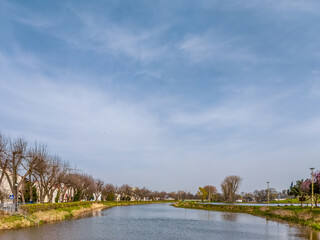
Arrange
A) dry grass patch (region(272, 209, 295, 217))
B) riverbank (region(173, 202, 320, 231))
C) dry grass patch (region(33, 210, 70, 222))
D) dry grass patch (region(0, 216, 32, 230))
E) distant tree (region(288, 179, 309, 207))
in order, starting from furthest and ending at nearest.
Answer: distant tree (region(288, 179, 309, 207)) < dry grass patch (region(272, 209, 295, 217)) < riverbank (region(173, 202, 320, 231)) < dry grass patch (region(33, 210, 70, 222)) < dry grass patch (region(0, 216, 32, 230))

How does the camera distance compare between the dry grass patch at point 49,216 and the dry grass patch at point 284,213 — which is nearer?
the dry grass patch at point 49,216

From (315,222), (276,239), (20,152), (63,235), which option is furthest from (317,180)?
(20,152)

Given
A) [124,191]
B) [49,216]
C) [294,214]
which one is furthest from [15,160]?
[124,191]

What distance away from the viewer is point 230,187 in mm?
141250

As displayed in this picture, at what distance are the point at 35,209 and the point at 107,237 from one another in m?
18.0

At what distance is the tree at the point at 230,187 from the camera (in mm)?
139875

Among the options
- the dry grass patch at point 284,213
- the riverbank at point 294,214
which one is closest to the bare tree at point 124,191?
the riverbank at point 294,214

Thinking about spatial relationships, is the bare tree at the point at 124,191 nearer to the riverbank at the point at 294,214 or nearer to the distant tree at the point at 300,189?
the riverbank at the point at 294,214

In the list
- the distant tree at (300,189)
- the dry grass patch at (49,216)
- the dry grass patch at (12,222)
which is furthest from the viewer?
the distant tree at (300,189)

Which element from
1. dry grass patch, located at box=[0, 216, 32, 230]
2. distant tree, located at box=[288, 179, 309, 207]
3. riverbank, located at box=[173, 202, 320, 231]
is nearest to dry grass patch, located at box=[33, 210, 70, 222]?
dry grass patch, located at box=[0, 216, 32, 230]

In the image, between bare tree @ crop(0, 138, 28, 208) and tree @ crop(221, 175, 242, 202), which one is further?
tree @ crop(221, 175, 242, 202)

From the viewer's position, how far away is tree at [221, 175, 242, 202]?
459 ft

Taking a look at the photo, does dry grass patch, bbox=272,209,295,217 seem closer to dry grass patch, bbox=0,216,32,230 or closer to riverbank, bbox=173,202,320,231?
riverbank, bbox=173,202,320,231

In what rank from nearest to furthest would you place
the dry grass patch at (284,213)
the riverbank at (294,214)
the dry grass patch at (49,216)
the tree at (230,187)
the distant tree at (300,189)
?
the dry grass patch at (49,216)
the riverbank at (294,214)
the dry grass patch at (284,213)
the distant tree at (300,189)
the tree at (230,187)
